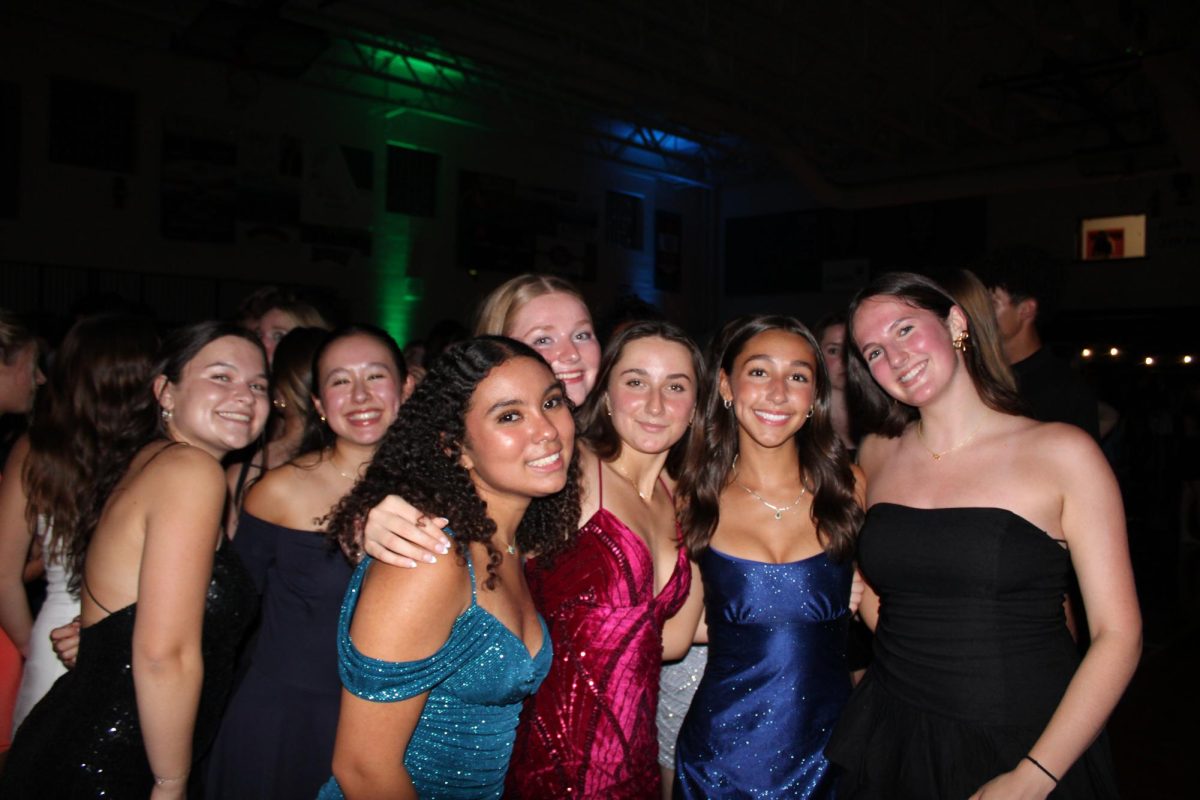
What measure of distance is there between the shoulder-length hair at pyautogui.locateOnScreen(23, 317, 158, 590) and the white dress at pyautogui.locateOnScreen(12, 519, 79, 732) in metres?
0.07

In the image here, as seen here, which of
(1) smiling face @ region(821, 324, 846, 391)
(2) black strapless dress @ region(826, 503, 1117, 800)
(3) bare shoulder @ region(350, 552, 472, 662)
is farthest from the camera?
(1) smiling face @ region(821, 324, 846, 391)

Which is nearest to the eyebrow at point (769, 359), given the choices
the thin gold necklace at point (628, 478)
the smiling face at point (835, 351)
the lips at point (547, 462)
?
the thin gold necklace at point (628, 478)

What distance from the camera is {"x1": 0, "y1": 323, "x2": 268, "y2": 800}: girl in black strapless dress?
2.00 metres

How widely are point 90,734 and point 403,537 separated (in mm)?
1074

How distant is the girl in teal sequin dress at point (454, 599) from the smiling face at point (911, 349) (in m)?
0.91

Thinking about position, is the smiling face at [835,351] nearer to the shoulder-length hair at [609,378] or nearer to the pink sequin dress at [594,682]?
the shoulder-length hair at [609,378]

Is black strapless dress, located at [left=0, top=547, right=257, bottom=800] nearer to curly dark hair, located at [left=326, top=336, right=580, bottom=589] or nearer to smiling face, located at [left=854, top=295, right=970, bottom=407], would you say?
curly dark hair, located at [left=326, top=336, right=580, bottom=589]

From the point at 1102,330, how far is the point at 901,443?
490 inches

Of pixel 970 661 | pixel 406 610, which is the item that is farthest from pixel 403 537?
pixel 970 661

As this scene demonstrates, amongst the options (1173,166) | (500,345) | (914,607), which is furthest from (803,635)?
(1173,166)

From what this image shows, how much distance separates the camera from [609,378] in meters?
2.57

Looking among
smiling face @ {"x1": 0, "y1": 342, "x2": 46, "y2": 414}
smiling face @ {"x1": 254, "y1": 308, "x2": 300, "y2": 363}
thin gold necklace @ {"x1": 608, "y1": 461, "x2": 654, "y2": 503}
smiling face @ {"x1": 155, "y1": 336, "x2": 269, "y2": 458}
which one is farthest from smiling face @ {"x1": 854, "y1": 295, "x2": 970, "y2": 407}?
smiling face @ {"x1": 254, "y1": 308, "x2": 300, "y2": 363}

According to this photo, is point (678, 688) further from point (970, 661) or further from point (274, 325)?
point (274, 325)

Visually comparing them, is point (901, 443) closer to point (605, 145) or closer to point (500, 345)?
point (500, 345)
